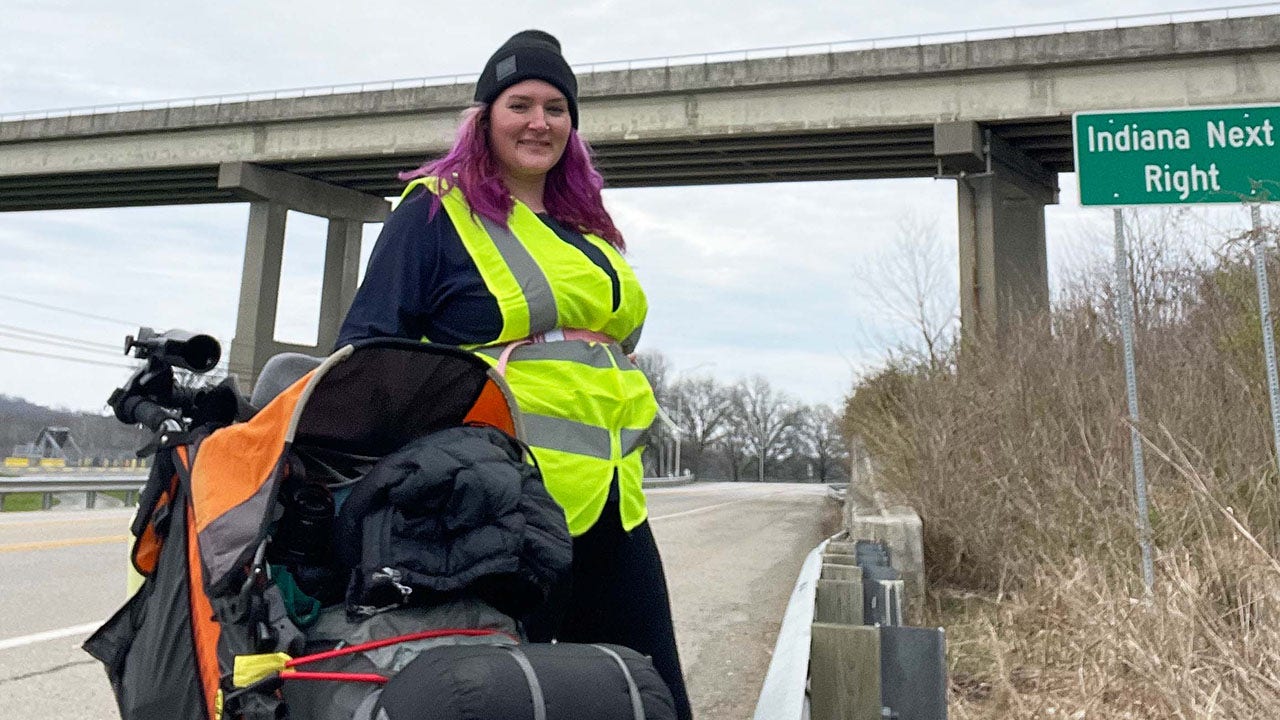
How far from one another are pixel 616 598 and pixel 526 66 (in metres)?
1.15

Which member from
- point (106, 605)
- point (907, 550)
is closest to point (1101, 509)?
point (907, 550)

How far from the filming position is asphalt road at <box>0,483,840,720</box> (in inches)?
194

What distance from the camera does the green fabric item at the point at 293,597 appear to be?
5.34 ft

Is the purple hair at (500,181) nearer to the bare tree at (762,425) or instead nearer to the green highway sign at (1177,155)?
the green highway sign at (1177,155)

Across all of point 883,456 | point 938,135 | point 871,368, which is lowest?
point 883,456

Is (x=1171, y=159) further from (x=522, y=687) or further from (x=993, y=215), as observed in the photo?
(x=993, y=215)

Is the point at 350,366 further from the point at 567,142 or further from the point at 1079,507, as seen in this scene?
the point at 1079,507

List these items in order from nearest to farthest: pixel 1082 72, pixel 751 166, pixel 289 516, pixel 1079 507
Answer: pixel 289 516 < pixel 1079 507 < pixel 1082 72 < pixel 751 166

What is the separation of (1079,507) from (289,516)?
478 cm

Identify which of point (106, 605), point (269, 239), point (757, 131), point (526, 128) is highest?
point (757, 131)

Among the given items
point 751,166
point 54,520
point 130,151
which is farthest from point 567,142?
point 130,151

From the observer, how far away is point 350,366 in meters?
1.73

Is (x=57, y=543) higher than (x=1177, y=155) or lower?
lower

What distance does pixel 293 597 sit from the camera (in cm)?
165
